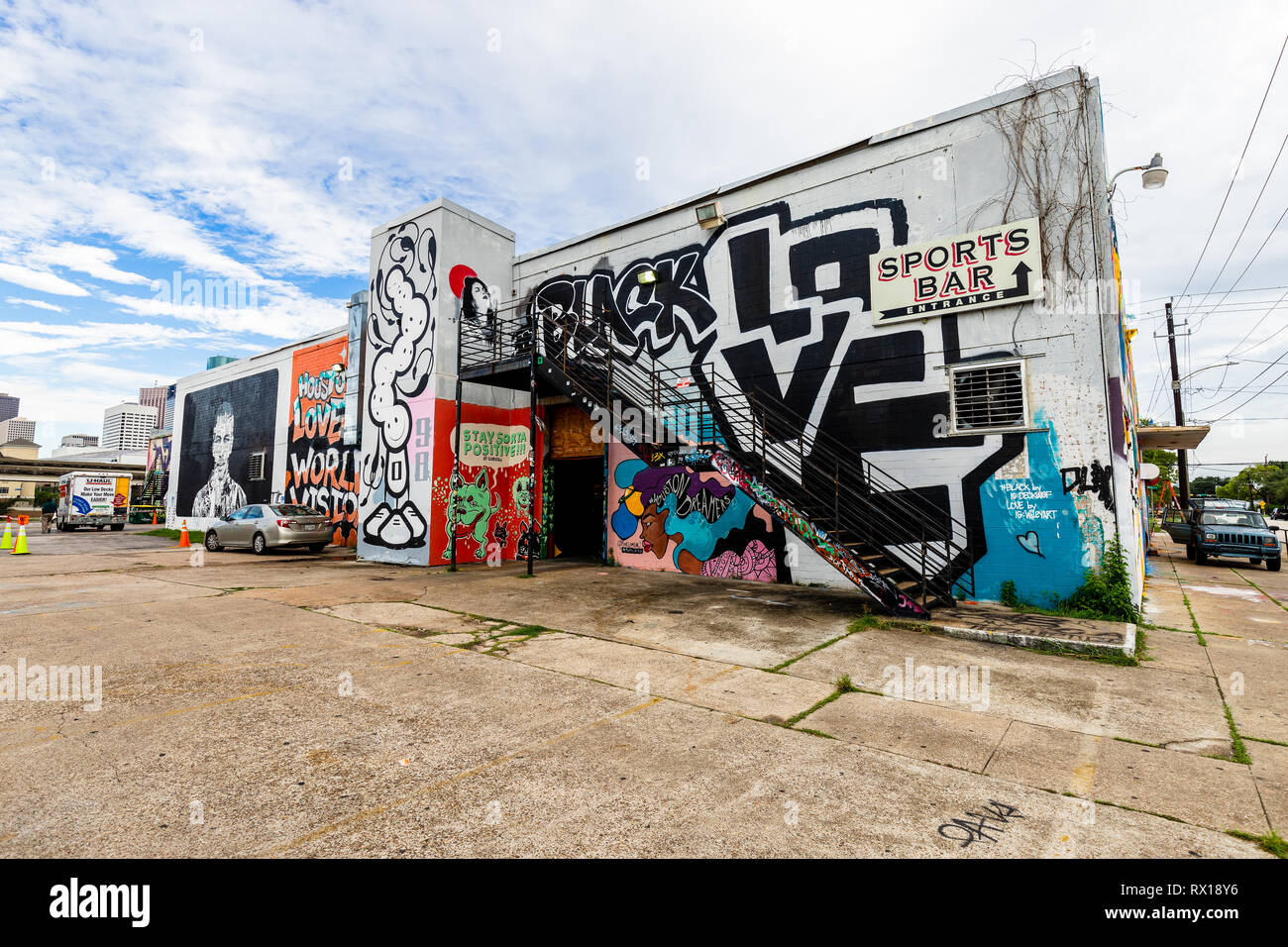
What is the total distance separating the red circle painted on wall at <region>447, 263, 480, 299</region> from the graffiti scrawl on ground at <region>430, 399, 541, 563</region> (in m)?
2.79

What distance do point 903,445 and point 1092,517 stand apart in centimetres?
272

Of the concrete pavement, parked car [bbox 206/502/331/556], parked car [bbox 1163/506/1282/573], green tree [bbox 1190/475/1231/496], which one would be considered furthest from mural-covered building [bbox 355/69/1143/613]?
green tree [bbox 1190/475/1231/496]

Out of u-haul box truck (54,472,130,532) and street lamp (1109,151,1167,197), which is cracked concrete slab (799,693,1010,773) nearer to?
street lamp (1109,151,1167,197)

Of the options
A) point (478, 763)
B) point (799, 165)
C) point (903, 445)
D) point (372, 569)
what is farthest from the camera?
point (372, 569)

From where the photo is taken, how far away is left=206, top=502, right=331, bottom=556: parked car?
1619 cm

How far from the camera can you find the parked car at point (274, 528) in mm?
16188

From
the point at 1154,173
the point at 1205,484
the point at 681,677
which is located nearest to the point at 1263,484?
the point at 1205,484

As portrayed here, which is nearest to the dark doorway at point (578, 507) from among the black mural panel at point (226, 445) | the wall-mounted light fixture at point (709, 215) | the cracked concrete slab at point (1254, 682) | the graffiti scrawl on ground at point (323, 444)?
the wall-mounted light fixture at point (709, 215)

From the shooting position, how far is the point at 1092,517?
8305 millimetres

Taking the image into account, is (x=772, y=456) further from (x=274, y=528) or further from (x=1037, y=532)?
(x=274, y=528)

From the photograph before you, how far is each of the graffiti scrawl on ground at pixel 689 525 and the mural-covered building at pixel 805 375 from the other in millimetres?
50

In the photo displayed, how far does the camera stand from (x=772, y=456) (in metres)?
11.4

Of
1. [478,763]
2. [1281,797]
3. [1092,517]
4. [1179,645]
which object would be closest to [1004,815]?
[1281,797]
